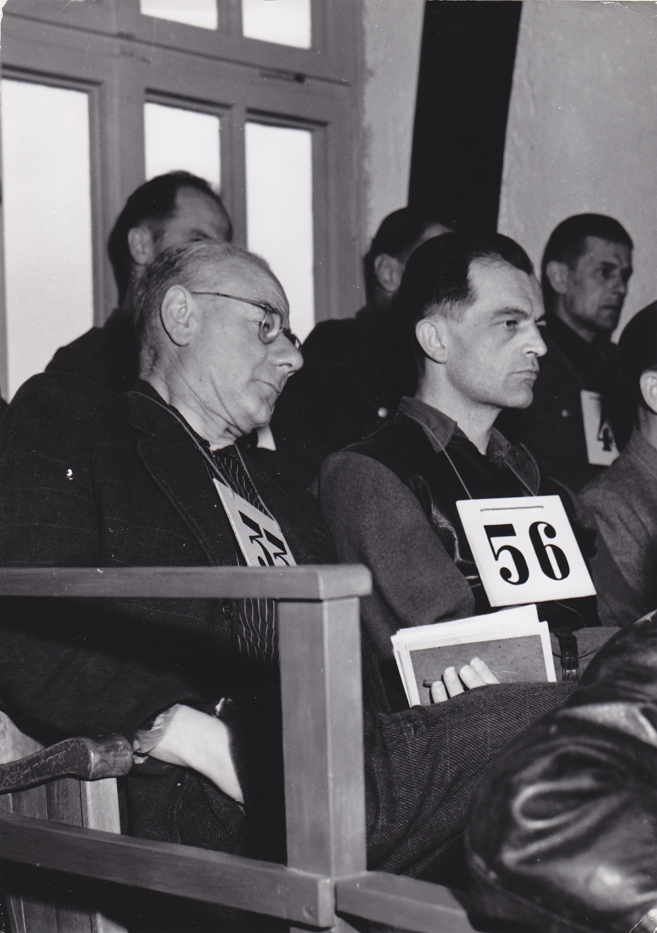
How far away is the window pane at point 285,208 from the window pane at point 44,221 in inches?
25.9

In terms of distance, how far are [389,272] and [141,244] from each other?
749 mm

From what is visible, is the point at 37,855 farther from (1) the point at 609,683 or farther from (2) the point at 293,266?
(2) the point at 293,266

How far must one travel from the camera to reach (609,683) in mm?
696

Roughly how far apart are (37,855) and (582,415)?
233 cm

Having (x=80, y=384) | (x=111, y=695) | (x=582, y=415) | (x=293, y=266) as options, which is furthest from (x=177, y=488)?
(x=293, y=266)

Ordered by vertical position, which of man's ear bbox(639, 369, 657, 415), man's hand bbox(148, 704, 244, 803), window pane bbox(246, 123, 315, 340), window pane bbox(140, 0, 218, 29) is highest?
window pane bbox(140, 0, 218, 29)

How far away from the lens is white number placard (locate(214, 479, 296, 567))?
183cm

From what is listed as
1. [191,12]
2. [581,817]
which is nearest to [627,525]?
[581,817]

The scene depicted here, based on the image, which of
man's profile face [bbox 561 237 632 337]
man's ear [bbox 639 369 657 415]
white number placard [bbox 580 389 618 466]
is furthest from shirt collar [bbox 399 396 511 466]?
man's profile face [bbox 561 237 632 337]

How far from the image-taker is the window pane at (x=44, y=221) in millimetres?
3318

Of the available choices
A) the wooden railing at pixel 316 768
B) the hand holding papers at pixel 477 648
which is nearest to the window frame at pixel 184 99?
the hand holding papers at pixel 477 648

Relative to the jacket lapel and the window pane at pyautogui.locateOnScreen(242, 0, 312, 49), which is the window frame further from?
the jacket lapel

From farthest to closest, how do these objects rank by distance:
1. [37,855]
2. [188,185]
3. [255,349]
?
[188,185]
[255,349]
[37,855]

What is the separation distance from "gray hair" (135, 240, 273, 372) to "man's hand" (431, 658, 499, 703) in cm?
86
